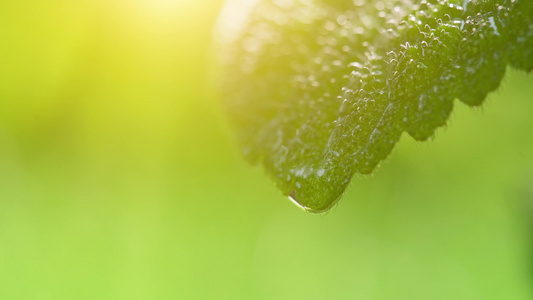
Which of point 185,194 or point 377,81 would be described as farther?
point 185,194

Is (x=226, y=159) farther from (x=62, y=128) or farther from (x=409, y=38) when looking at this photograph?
(x=409, y=38)

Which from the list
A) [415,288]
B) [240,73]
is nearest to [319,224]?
[415,288]

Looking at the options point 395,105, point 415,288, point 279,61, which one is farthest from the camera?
point 415,288

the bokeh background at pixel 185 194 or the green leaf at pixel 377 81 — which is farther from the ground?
the green leaf at pixel 377 81

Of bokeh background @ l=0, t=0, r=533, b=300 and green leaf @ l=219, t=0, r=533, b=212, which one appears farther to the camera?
bokeh background @ l=0, t=0, r=533, b=300

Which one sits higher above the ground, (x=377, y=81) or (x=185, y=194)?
(x=377, y=81)
